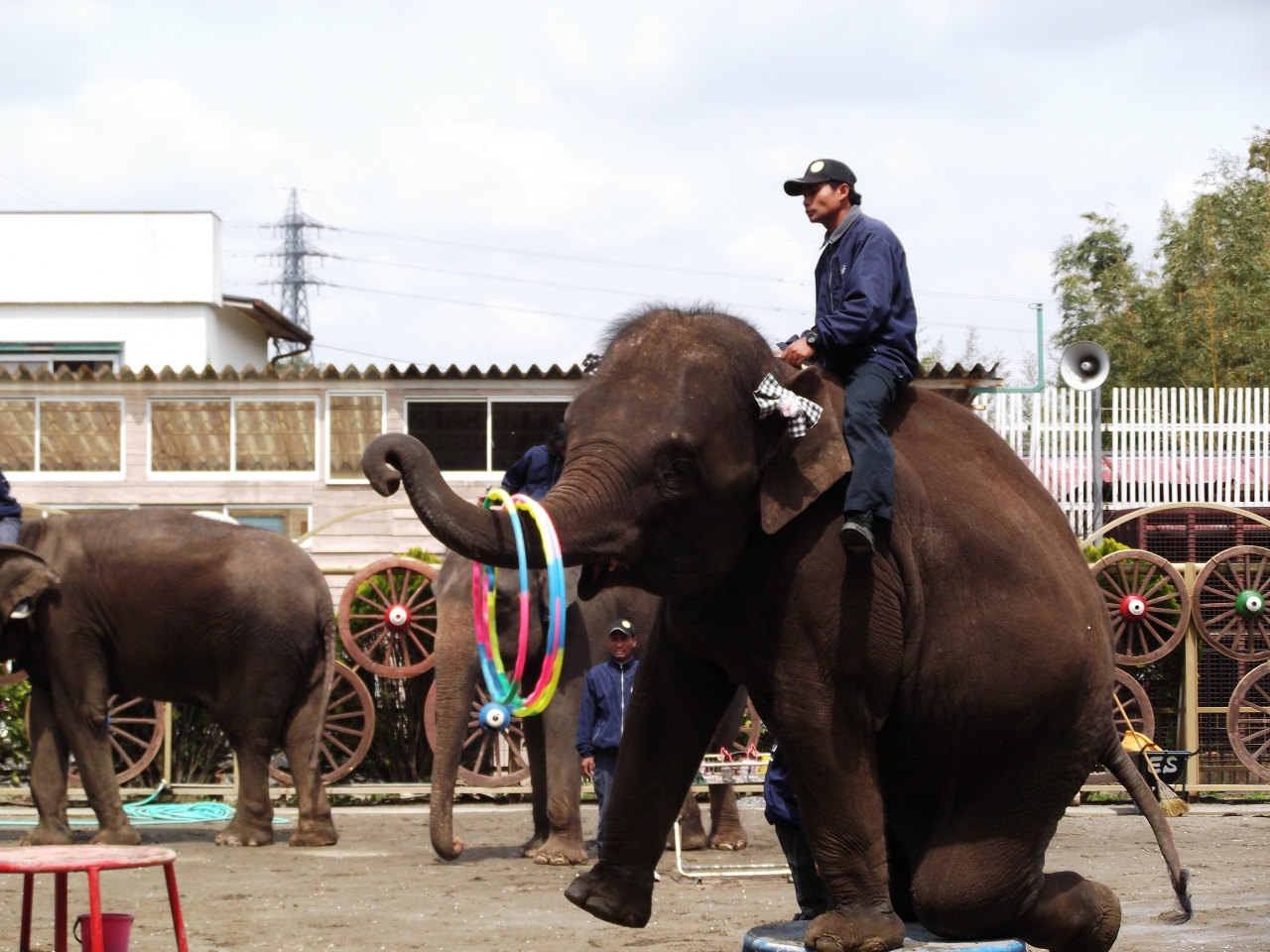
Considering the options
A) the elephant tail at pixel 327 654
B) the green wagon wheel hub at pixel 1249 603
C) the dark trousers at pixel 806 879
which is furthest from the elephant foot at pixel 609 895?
the green wagon wheel hub at pixel 1249 603

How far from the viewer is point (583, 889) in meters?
5.02

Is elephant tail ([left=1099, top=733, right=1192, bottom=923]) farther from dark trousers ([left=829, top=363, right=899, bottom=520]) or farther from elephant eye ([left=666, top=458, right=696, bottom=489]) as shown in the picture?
elephant eye ([left=666, top=458, right=696, bottom=489])

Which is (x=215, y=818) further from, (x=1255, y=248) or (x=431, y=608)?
(x=1255, y=248)

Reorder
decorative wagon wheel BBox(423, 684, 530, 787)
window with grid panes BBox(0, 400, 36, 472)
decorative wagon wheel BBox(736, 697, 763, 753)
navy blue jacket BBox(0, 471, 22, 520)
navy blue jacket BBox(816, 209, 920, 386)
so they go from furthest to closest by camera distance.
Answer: window with grid panes BBox(0, 400, 36, 472)
decorative wagon wheel BBox(736, 697, 763, 753)
decorative wagon wheel BBox(423, 684, 530, 787)
navy blue jacket BBox(0, 471, 22, 520)
navy blue jacket BBox(816, 209, 920, 386)

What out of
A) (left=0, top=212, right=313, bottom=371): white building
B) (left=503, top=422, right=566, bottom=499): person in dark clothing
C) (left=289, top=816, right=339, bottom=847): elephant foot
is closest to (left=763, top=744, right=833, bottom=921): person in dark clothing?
(left=503, top=422, right=566, bottom=499): person in dark clothing

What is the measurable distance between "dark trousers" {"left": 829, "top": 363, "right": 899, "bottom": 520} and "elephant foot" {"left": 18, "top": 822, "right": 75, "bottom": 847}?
812 cm

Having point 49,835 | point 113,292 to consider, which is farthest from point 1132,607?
point 113,292

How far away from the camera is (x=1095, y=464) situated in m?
19.2

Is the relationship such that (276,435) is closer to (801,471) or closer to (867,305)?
(867,305)

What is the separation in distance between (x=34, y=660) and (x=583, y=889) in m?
7.79

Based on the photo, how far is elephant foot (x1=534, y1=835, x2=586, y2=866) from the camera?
10.5 metres

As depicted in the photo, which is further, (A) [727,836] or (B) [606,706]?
(A) [727,836]

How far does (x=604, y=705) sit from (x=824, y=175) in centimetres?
595

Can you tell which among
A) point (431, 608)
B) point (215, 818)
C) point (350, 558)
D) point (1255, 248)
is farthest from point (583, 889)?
point (1255, 248)
